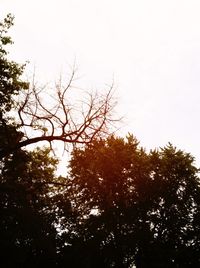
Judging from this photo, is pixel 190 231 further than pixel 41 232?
Yes

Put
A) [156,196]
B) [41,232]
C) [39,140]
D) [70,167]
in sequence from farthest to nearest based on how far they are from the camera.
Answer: [70,167]
[156,196]
[41,232]
[39,140]

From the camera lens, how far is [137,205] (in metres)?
32.5

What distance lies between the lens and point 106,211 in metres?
32.8

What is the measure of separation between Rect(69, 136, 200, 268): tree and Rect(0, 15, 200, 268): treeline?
0.08 metres

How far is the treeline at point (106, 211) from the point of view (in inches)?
1099

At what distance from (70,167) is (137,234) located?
1054cm

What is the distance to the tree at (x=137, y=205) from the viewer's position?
100 ft

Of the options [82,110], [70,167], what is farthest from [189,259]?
[82,110]

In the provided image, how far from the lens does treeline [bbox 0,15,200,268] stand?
2791cm

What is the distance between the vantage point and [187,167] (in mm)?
34469

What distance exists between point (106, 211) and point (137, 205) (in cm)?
282

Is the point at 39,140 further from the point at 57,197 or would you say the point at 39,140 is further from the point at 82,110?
the point at 57,197

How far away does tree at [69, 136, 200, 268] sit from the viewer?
30594mm

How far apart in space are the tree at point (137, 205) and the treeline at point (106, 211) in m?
0.08
